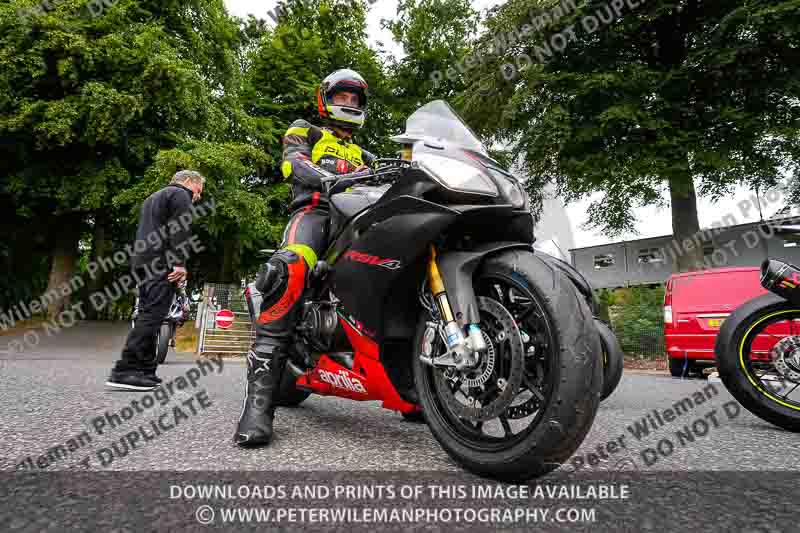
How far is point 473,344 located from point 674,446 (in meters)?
1.19

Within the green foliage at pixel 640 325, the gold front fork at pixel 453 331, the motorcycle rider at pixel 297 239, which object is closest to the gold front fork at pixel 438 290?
the gold front fork at pixel 453 331

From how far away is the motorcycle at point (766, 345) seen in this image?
2.91 metres

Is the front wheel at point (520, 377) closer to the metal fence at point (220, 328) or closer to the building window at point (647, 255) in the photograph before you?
the metal fence at point (220, 328)

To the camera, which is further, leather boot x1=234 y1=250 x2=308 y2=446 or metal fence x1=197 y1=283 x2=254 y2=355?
metal fence x1=197 y1=283 x2=254 y2=355

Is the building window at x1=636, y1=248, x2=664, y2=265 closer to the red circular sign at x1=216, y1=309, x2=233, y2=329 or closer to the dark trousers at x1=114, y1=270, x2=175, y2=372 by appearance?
the red circular sign at x1=216, y1=309, x2=233, y2=329

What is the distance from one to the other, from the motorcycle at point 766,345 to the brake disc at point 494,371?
1.93 metres

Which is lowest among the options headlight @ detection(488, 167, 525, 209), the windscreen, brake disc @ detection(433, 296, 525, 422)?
brake disc @ detection(433, 296, 525, 422)

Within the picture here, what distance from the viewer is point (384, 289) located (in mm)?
2061

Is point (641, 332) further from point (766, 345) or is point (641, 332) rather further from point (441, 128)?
point (441, 128)

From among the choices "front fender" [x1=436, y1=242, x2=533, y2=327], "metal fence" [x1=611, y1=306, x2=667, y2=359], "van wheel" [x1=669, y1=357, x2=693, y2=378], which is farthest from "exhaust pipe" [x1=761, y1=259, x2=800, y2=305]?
"metal fence" [x1=611, y1=306, x2=667, y2=359]

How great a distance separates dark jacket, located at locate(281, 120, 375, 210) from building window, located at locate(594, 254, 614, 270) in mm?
26965

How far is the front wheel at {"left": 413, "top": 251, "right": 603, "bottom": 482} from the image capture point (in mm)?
1572

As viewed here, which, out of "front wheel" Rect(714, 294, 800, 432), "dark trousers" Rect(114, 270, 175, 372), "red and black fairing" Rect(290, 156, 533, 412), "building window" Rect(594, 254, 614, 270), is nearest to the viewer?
"red and black fairing" Rect(290, 156, 533, 412)

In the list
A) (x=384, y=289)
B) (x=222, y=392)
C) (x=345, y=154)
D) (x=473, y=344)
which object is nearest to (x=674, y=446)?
(x=473, y=344)
